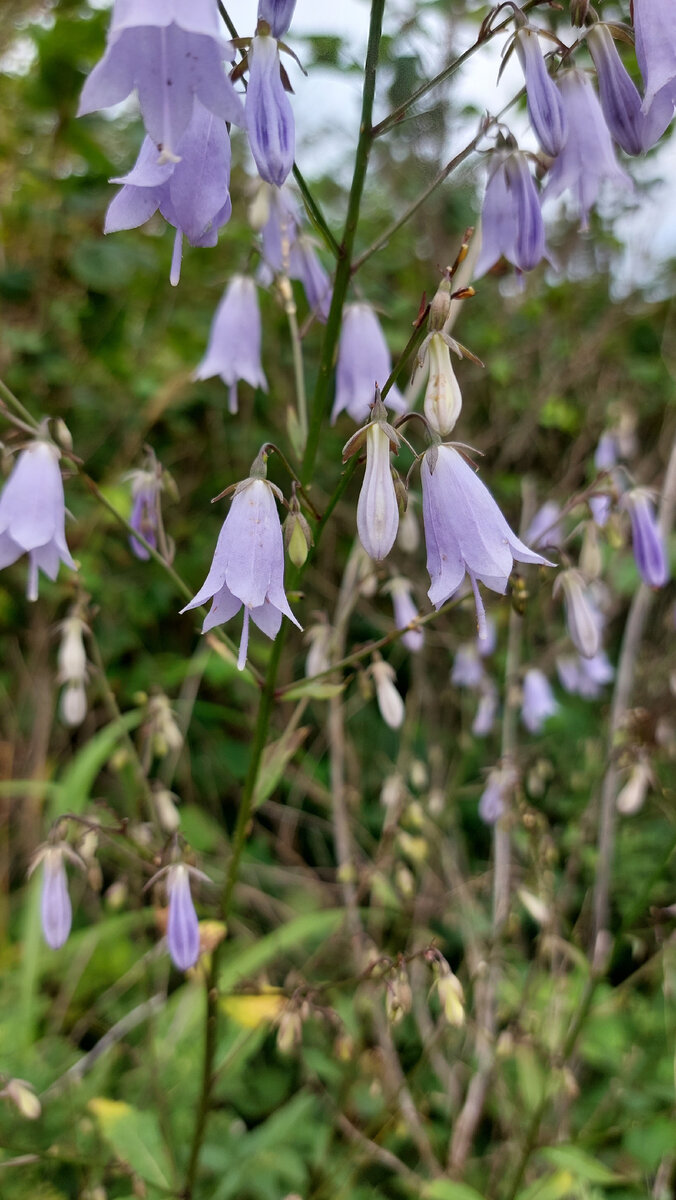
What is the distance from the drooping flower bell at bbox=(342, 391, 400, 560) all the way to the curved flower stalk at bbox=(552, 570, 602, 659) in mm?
675

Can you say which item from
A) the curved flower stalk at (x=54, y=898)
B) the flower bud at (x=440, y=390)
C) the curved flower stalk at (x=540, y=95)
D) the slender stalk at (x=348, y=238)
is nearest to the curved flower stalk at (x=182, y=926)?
the curved flower stalk at (x=54, y=898)

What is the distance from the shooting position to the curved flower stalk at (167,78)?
0.81m

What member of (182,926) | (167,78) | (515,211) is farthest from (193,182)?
(182,926)

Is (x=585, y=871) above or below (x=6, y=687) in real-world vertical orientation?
below

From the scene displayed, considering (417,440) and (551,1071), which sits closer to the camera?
(551,1071)

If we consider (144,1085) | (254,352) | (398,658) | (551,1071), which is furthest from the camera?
(398,658)

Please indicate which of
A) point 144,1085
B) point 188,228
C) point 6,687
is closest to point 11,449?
point 188,228

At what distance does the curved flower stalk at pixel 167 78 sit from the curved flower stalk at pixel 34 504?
53cm

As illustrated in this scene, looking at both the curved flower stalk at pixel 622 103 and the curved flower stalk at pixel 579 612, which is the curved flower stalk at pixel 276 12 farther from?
the curved flower stalk at pixel 579 612

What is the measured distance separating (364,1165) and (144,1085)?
25.3 inches

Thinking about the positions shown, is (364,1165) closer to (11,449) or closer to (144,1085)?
(144,1085)

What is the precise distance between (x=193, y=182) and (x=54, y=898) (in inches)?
46.3

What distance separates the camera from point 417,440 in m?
2.78

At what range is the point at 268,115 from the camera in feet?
2.85
